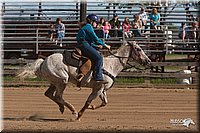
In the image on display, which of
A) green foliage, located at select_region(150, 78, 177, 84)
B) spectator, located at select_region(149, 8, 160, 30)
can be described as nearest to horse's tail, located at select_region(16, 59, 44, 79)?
green foliage, located at select_region(150, 78, 177, 84)

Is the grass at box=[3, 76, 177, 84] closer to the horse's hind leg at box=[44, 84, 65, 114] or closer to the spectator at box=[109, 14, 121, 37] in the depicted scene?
the spectator at box=[109, 14, 121, 37]

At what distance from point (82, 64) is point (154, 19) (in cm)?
1199

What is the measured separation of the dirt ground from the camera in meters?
10.8

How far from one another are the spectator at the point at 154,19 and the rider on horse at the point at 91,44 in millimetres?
11673

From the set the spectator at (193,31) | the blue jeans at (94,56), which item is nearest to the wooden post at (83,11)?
A: the spectator at (193,31)

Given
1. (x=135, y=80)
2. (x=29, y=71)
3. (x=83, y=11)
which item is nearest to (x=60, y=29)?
(x=83, y=11)

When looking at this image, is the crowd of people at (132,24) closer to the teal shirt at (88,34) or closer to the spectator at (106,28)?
the spectator at (106,28)

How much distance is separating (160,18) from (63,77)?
1303 centimetres

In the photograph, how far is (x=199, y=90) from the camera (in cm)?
1886

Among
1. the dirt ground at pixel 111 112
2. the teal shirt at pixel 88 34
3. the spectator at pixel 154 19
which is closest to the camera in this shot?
the dirt ground at pixel 111 112

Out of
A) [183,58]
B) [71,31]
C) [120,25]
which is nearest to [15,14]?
[71,31]

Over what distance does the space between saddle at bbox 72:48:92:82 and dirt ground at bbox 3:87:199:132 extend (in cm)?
97

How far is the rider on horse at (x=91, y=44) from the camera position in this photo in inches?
481

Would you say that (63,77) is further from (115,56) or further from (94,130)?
(94,130)
